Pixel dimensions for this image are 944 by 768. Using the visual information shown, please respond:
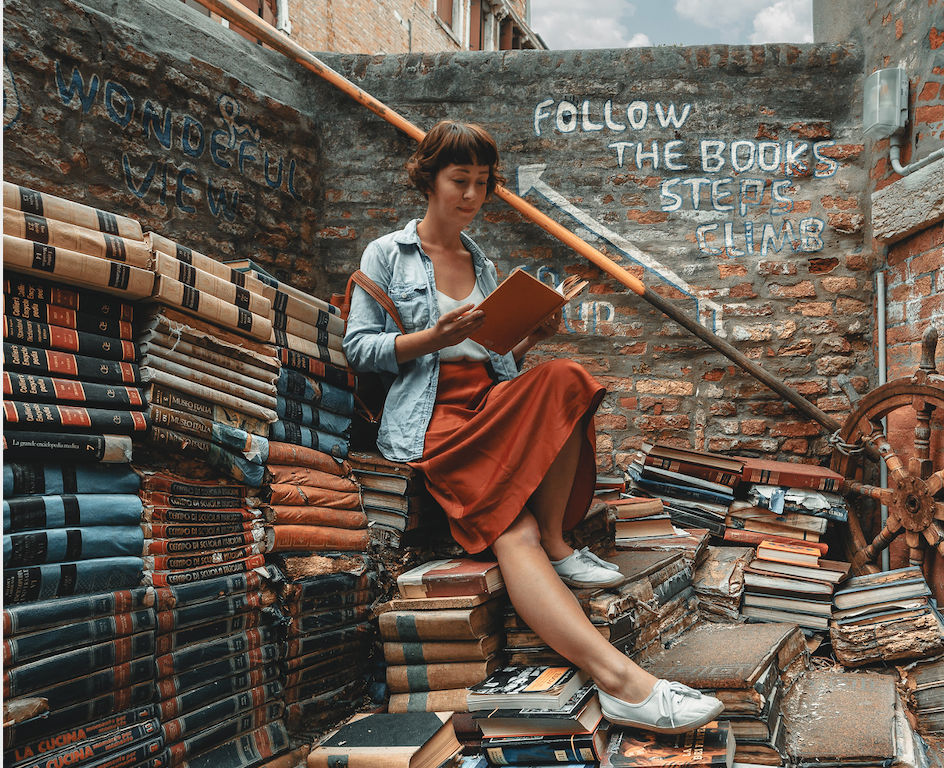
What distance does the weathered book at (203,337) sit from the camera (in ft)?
6.01

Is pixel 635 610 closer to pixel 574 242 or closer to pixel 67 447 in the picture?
pixel 67 447

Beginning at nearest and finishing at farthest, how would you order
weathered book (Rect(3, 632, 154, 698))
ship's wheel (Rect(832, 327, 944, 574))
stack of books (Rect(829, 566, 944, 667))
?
weathered book (Rect(3, 632, 154, 698)) → stack of books (Rect(829, 566, 944, 667)) → ship's wheel (Rect(832, 327, 944, 574))

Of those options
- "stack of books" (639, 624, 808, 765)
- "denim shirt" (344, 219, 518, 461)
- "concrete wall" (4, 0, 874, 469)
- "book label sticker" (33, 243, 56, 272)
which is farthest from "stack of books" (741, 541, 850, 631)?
"book label sticker" (33, 243, 56, 272)

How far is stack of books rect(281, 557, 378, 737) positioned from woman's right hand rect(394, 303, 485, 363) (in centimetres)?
69

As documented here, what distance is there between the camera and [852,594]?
286 cm

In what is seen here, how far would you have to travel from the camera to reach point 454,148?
7.84 feet

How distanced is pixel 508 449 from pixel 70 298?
1.20 meters

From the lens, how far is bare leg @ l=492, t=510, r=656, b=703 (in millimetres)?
1794

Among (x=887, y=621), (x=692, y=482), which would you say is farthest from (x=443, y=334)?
(x=887, y=621)

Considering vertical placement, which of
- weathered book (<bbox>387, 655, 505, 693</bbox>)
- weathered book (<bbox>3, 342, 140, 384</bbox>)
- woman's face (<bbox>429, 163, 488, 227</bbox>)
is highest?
woman's face (<bbox>429, 163, 488, 227</bbox>)

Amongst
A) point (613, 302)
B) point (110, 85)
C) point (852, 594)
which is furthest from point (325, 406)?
point (852, 594)

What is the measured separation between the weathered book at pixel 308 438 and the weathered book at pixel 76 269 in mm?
594

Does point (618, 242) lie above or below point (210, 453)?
above

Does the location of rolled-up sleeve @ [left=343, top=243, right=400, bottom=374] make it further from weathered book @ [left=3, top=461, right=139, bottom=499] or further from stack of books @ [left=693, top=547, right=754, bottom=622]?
stack of books @ [left=693, top=547, right=754, bottom=622]
